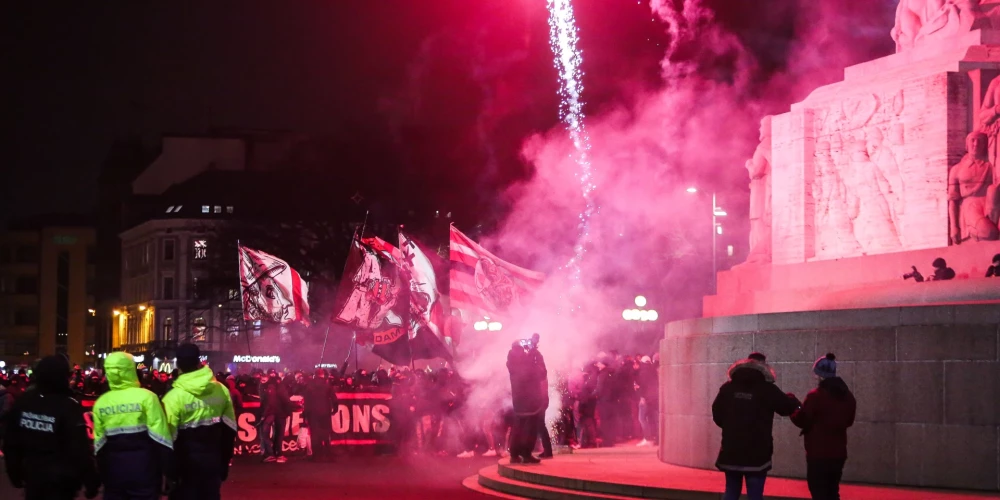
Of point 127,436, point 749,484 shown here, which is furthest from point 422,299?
point 127,436

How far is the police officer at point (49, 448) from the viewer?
9.02 m

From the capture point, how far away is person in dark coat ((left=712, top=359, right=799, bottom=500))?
1048cm

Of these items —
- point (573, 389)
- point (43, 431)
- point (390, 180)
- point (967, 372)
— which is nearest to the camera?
point (43, 431)

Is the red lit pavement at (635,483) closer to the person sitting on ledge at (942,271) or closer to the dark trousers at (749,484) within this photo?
the person sitting on ledge at (942,271)

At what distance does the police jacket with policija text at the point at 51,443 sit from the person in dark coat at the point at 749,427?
4591 mm

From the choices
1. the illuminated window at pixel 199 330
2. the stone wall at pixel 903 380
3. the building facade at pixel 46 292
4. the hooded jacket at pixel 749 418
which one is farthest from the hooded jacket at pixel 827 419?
the building facade at pixel 46 292

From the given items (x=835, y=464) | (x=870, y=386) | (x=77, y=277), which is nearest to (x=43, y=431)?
(x=835, y=464)

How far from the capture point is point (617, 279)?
4975 cm

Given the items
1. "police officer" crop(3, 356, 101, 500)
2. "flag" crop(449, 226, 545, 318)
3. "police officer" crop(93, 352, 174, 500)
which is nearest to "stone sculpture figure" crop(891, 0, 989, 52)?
"flag" crop(449, 226, 545, 318)

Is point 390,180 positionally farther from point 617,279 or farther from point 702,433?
point 702,433

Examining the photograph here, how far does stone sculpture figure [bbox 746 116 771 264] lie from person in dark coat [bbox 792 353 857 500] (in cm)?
833

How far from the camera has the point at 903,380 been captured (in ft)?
46.7

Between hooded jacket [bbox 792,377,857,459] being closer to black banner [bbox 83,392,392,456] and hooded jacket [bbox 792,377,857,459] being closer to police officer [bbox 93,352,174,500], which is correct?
police officer [bbox 93,352,174,500]

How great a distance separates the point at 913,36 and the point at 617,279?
32.2 metres
